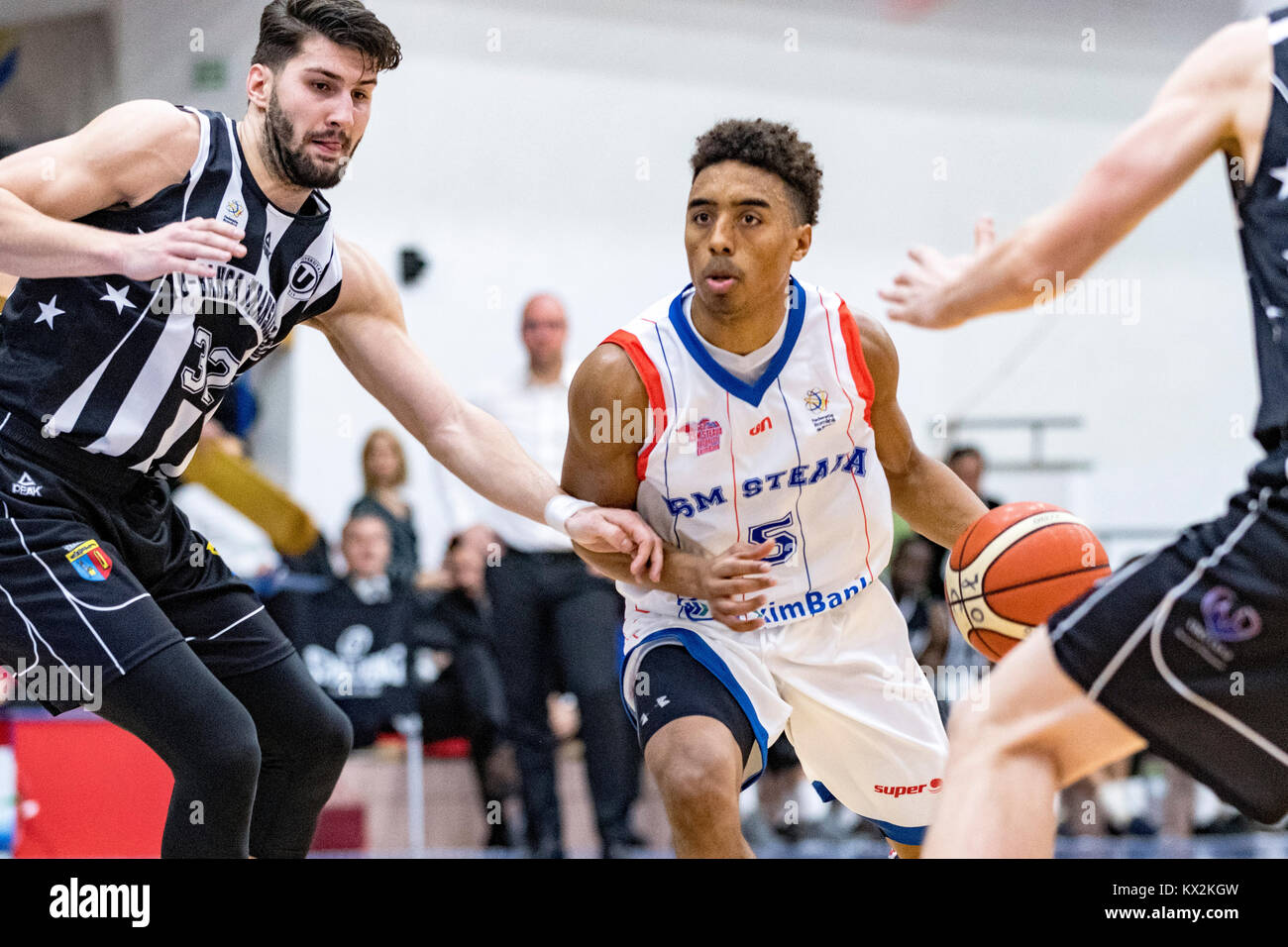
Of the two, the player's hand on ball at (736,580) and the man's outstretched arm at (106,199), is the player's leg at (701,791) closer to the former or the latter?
the player's hand on ball at (736,580)

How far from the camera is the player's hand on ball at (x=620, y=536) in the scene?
352cm

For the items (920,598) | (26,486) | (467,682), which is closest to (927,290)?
(26,486)

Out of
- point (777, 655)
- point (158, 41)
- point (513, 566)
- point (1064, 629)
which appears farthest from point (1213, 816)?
point (158, 41)

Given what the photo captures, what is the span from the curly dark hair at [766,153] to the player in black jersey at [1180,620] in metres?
1.22

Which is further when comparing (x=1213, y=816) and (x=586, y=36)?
(x=586, y=36)

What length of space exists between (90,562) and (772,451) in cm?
173

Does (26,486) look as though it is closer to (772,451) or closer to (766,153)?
(772,451)

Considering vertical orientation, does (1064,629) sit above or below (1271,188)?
below

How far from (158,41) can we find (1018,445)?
729 centimetres

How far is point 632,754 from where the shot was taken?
21.4ft

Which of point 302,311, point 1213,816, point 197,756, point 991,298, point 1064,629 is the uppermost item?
point 302,311

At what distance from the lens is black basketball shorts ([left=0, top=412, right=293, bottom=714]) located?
3.18 meters

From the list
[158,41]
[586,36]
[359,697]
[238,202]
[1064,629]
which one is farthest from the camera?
[586,36]
